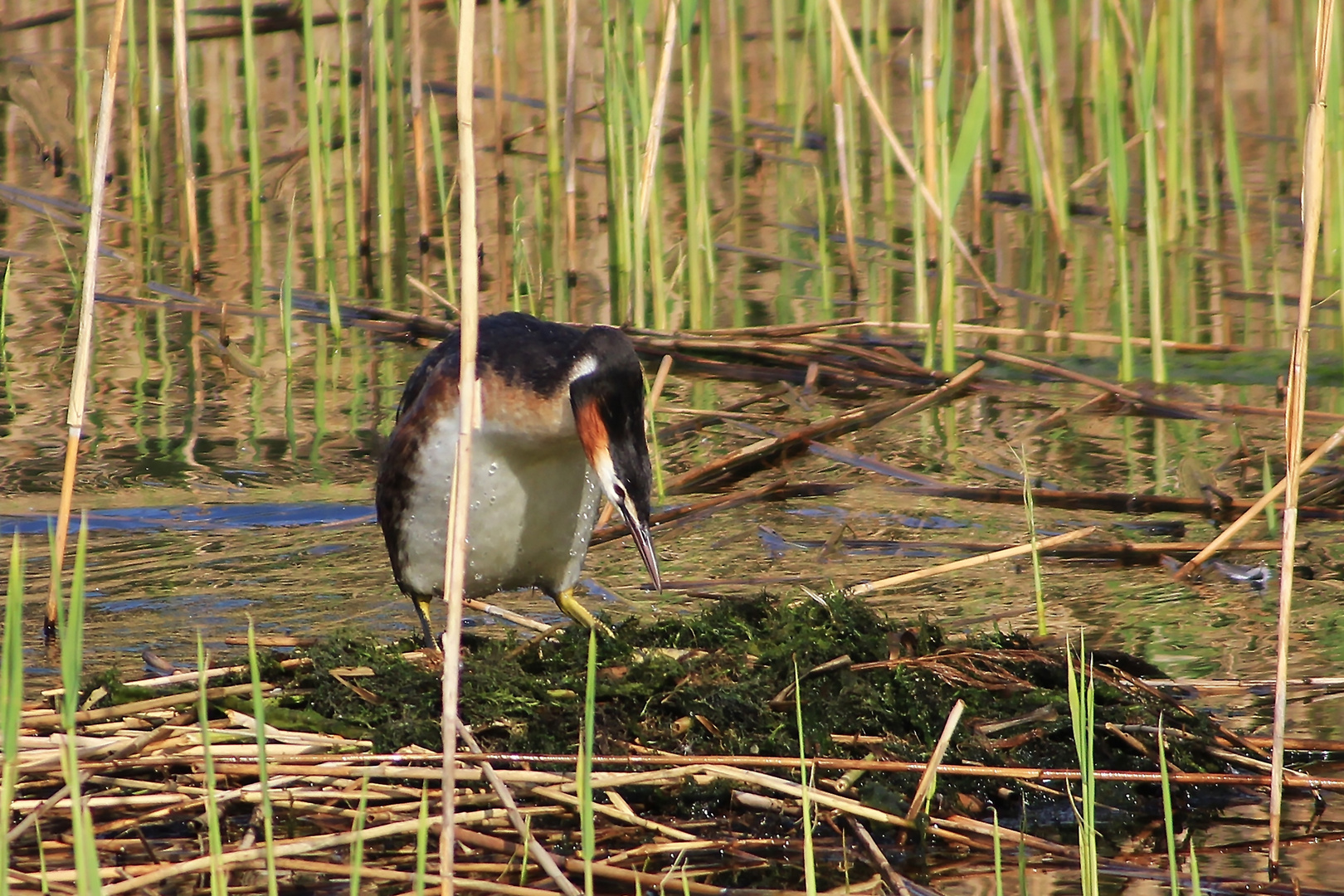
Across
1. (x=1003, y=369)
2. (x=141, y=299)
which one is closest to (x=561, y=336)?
(x=1003, y=369)

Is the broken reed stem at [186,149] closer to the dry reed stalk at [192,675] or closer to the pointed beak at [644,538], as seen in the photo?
the pointed beak at [644,538]

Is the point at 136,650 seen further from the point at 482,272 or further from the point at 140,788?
the point at 482,272

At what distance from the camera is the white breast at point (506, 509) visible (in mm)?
4586

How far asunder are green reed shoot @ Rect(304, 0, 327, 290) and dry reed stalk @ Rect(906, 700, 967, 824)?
552 cm

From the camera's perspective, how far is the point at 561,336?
474 cm

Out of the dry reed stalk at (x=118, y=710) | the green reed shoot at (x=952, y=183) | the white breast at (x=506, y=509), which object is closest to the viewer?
the dry reed stalk at (x=118, y=710)

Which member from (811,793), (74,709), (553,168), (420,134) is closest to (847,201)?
(553,168)

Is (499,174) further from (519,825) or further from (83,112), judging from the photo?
(519,825)

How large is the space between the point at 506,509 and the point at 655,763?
1364 millimetres

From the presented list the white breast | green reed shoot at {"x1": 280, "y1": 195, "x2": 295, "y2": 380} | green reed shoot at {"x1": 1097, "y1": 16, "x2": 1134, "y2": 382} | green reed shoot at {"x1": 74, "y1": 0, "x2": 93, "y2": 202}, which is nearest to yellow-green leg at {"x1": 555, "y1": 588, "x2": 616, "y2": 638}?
the white breast

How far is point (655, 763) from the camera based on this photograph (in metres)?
3.46

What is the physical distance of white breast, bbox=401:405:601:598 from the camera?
459 cm

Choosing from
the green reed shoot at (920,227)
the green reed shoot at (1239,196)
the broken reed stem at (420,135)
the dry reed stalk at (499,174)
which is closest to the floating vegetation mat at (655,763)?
the green reed shoot at (920,227)

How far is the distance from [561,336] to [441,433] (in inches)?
17.5
